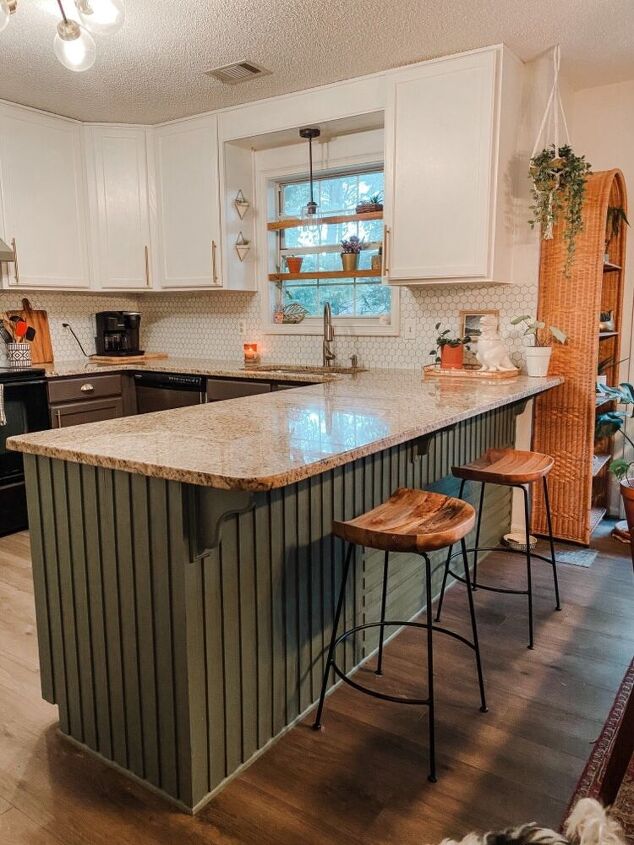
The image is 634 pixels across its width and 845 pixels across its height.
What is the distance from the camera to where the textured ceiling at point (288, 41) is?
102 inches

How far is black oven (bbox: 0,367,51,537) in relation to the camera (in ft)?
11.4

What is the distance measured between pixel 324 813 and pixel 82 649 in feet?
2.51

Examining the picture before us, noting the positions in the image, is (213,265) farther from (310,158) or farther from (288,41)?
(288,41)

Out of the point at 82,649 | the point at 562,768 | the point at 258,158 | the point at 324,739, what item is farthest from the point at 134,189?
the point at 562,768

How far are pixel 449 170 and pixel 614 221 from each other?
1.00m

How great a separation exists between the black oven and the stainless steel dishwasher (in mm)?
626

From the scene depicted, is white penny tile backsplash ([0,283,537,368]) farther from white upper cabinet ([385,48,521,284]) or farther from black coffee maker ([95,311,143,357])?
white upper cabinet ([385,48,521,284])

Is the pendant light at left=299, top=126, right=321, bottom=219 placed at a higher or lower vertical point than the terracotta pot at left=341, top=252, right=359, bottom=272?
higher

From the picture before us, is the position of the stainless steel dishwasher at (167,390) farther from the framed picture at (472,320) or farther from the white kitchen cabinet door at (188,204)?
the framed picture at (472,320)

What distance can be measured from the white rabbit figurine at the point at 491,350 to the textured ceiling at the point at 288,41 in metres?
1.27

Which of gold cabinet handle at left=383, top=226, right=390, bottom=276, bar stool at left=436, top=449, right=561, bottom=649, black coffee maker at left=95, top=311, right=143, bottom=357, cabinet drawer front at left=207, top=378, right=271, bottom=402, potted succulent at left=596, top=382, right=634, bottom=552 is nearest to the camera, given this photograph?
bar stool at left=436, top=449, right=561, bottom=649

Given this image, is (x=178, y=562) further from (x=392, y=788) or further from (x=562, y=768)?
(x=562, y=768)

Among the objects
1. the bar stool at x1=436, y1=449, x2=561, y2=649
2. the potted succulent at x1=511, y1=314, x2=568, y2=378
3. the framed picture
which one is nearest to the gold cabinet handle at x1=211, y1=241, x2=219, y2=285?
the framed picture

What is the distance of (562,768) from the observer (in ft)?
5.63
